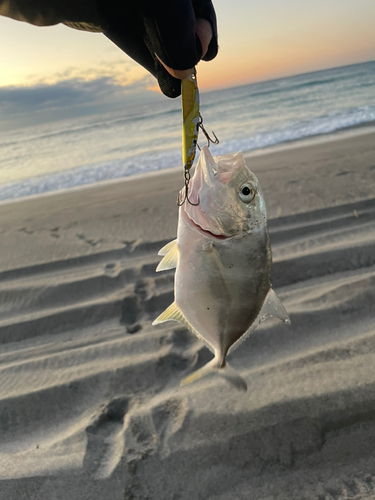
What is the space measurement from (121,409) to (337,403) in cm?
132

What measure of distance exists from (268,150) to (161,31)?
884cm

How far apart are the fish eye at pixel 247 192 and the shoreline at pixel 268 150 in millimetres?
7211

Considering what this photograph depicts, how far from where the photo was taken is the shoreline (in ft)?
29.3

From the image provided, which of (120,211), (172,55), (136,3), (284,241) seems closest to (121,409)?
(172,55)

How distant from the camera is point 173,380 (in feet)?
8.77

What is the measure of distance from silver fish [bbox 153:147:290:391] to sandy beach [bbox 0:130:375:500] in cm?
71

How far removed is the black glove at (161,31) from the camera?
1.60m

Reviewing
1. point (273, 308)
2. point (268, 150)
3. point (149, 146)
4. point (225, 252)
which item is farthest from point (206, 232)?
point (149, 146)

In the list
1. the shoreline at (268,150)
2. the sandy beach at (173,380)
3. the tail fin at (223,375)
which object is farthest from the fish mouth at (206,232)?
the shoreline at (268,150)

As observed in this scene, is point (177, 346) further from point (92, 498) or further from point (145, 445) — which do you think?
point (92, 498)

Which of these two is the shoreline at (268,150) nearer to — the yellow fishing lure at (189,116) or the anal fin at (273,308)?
the yellow fishing lure at (189,116)

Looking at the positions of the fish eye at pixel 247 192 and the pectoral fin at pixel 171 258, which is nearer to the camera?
the fish eye at pixel 247 192

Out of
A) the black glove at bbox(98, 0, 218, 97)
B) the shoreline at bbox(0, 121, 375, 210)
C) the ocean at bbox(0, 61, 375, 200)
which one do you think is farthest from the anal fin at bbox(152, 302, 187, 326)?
the ocean at bbox(0, 61, 375, 200)

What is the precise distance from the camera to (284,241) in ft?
14.3
